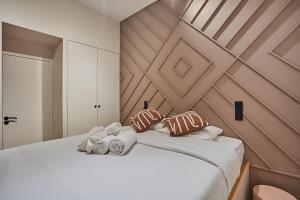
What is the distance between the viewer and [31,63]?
9.53 ft

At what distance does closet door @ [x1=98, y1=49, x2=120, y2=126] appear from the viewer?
10.7 feet

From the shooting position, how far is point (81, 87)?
9.70 ft

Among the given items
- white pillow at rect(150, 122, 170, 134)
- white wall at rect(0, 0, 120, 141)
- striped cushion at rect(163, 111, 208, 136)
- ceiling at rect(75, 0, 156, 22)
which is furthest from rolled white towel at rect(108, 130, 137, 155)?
ceiling at rect(75, 0, 156, 22)

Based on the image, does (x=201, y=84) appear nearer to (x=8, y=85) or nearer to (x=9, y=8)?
(x=9, y=8)

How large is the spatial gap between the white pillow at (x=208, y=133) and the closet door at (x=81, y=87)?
187 centimetres

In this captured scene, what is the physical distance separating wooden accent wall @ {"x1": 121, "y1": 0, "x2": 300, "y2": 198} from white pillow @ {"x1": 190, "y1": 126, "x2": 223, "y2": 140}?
0.70ft

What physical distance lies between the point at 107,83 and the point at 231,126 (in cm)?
229

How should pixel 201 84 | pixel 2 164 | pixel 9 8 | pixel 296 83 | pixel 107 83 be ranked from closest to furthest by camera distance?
pixel 2 164, pixel 296 83, pixel 9 8, pixel 201 84, pixel 107 83

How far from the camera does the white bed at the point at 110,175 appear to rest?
0.96 meters

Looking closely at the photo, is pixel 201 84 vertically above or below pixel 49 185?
above

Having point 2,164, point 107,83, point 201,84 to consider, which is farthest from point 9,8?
point 201,84

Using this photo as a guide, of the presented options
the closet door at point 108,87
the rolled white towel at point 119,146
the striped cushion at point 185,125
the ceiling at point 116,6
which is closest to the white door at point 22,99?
the closet door at point 108,87

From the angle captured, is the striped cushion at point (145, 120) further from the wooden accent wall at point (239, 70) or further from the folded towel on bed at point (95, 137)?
the folded towel on bed at point (95, 137)

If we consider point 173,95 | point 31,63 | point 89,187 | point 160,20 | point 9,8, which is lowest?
point 89,187
